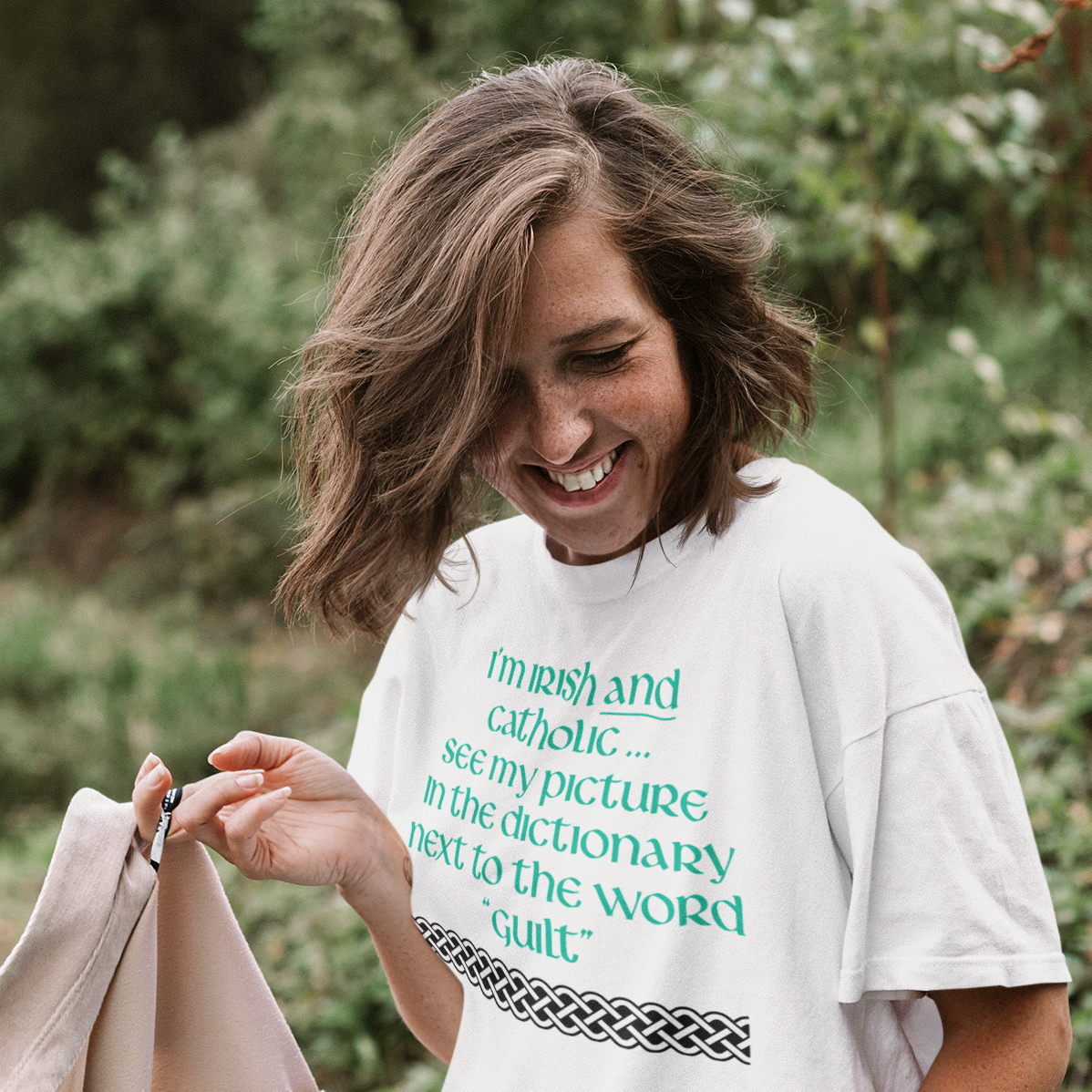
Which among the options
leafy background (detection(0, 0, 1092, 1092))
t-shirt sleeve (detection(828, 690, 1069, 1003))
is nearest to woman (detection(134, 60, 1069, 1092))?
t-shirt sleeve (detection(828, 690, 1069, 1003))

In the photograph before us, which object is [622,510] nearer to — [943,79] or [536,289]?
[536,289]

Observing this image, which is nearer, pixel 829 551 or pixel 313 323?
pixel 829 551

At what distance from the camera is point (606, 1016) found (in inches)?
50.4

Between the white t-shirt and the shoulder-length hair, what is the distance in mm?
153

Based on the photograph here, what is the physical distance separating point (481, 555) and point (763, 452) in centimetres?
42

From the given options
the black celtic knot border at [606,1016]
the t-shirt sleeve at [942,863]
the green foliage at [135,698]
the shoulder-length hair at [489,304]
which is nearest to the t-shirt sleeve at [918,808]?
the t-shirt sleeve at [942,863]

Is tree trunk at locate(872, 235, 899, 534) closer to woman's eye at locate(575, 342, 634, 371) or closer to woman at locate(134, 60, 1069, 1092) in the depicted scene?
woman at locate(134, 60, 1069, 1092)

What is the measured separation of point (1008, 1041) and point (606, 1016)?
41 centimetres

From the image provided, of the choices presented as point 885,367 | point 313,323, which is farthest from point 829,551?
point 313,323

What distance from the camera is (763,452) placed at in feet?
5.36

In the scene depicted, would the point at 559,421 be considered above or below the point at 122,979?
above

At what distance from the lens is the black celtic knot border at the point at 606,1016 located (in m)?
1.21

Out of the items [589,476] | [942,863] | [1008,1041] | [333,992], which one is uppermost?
[589,476]

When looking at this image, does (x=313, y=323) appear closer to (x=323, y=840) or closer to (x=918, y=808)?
(x=323, y=840)
